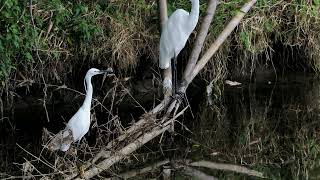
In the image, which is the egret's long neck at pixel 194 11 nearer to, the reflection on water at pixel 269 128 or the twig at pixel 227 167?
the reflection on water at pixel 269 128

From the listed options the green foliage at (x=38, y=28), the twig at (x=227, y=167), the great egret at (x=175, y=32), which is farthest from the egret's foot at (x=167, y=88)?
the green foliage at (x=38, y=28)

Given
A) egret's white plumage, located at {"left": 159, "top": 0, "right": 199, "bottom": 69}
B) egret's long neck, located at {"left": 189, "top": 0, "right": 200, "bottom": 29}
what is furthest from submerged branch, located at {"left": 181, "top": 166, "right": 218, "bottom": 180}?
egret's long neck, located at {"left": 189, "top": 0, "right": 200, "bottom": 29}

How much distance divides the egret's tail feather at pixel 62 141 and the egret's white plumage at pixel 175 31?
4.44ft

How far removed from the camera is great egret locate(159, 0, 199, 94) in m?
5.45

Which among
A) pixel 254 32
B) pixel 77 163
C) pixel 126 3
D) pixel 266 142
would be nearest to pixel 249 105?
pixel 254 32

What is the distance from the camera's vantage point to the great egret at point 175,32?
215 inches

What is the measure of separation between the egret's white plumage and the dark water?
79 centimetres

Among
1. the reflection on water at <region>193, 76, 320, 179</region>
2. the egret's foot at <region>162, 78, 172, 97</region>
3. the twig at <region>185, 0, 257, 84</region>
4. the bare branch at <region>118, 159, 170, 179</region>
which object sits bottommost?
the bare branch at <region>118, 159, 170, 179</region>

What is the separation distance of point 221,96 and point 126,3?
1.60 metres

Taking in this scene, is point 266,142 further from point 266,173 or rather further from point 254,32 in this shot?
point 254,32

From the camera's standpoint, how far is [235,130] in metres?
6.02

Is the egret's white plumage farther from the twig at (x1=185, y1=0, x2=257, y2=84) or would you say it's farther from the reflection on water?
the reflection on water

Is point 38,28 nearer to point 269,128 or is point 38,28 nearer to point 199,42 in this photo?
point 199,42

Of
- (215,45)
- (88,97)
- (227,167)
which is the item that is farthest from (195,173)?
(215,45)
